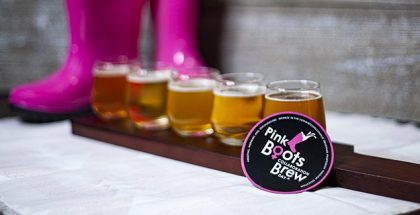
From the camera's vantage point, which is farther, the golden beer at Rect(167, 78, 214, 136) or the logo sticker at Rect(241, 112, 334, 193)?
the golden beer at Rect(167, 78, 214, 136)

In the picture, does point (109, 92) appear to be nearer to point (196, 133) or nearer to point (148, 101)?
point (148, 101)

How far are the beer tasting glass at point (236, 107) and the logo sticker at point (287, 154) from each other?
0.14 m

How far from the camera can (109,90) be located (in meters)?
1.76

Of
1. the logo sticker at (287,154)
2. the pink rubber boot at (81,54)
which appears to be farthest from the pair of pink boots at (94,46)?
the logo sticker at (287,154)

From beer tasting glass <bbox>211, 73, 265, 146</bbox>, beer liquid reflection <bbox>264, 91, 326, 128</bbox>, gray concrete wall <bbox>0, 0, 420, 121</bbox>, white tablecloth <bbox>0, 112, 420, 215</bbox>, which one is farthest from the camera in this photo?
gray concrete wall <bbox>0, 0, 420, 121</bbox>

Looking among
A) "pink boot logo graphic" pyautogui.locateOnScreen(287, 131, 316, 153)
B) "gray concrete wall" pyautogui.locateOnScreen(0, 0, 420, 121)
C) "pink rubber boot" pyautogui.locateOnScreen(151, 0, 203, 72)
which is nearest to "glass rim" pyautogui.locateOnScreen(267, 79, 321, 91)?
"pink boot logo graphic" pyautogui.locateOnScreen(287, 131, 316, 153)

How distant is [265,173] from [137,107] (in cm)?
55

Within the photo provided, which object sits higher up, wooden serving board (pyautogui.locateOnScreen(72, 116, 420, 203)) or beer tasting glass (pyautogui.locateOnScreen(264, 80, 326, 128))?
beer tasting glass (pyautogui.locateOnScreen(264, 80, 326, 128))

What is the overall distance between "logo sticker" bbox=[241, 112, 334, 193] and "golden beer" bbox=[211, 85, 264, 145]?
144mm

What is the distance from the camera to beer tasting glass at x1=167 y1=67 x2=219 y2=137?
144 centimetres

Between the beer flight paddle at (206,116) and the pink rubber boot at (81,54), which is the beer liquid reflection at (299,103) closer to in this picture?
the beer flight paddle at (206,116)

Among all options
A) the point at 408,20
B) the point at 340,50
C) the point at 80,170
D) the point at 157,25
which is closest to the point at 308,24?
the point at 340,50

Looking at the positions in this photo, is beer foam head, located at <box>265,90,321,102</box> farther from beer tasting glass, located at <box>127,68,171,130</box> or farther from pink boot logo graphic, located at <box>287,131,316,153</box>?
beer tasting glass, located at <box>127,68,171,130</box>

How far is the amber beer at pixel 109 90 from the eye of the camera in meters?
1.76
